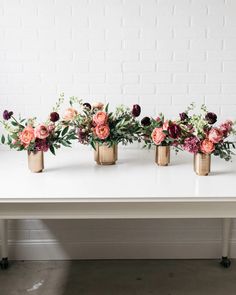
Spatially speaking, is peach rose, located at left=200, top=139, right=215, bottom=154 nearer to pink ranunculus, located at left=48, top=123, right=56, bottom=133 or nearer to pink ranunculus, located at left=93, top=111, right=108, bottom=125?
pink ranunculus, located at left=93, top=111, right=108, bottom=125

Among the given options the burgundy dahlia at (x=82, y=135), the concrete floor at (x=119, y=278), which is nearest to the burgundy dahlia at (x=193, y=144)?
the burgundy dahlia at (x=82, y=135)

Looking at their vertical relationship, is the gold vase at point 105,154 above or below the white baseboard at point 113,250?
above

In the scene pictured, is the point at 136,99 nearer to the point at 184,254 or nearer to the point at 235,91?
the point at 235,91

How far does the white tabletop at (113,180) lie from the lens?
2.06 meters

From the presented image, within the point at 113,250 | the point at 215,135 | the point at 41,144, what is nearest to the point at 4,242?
the point at 113,250

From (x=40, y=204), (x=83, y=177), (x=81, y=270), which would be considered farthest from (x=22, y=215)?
(x=81, y=270)

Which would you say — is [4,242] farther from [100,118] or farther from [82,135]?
[100,118]

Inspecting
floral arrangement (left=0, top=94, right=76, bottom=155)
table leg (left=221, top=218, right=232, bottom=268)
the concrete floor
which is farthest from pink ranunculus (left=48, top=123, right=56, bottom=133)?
table leg (left=221, top=218, right=232, bottom=268)

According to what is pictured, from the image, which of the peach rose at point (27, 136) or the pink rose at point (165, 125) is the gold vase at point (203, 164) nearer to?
the pink rose at point (165, 125)

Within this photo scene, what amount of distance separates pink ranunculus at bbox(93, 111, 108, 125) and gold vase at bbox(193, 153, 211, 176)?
0.52m

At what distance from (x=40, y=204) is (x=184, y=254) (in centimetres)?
146

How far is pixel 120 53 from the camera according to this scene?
9.66 feet

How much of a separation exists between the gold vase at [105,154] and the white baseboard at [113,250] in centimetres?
81

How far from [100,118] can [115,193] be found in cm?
52
